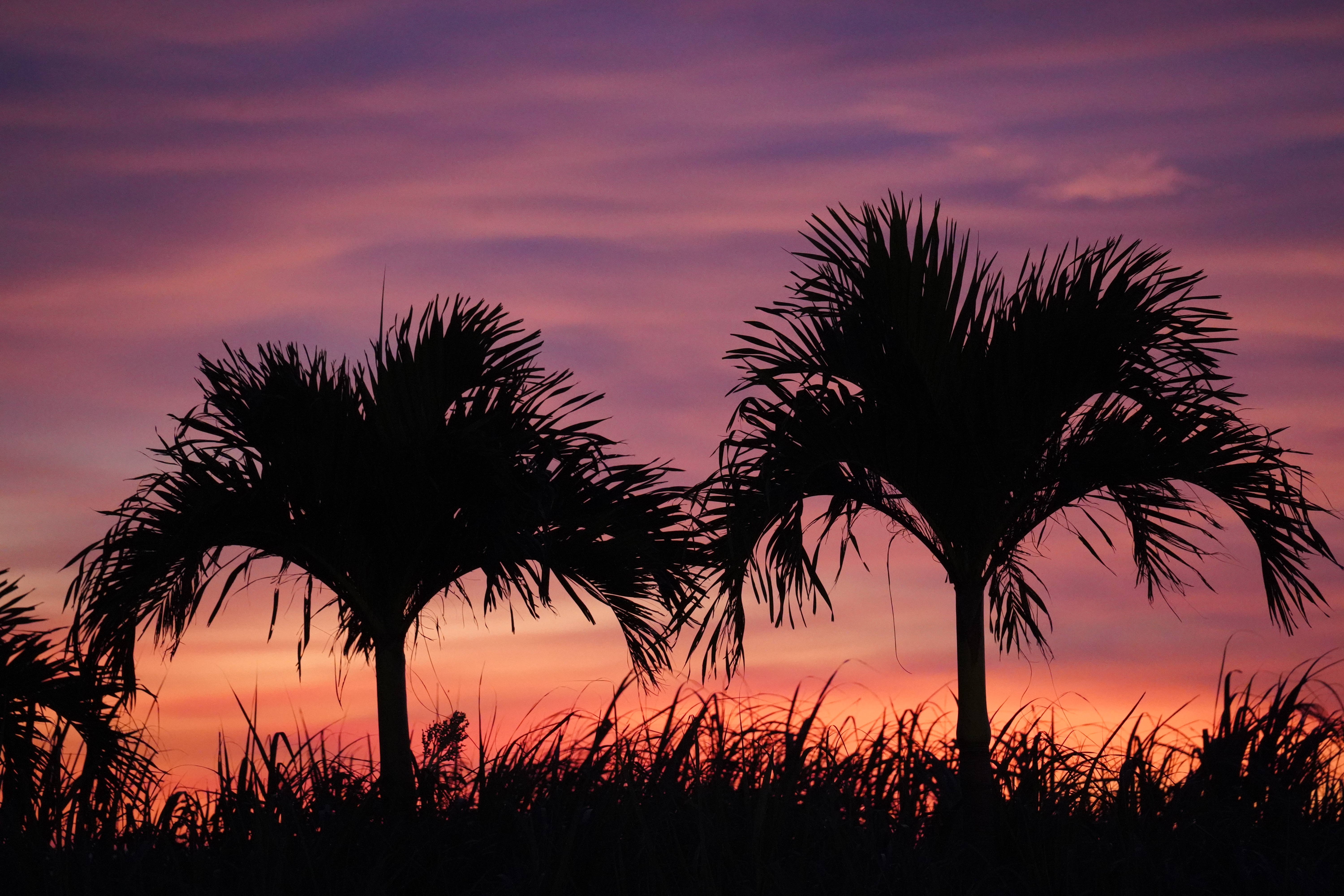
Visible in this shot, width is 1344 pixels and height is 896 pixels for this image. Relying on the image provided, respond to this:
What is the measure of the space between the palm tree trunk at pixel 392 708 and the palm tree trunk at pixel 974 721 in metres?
3.59

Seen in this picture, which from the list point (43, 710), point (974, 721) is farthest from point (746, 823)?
point (43, 710)

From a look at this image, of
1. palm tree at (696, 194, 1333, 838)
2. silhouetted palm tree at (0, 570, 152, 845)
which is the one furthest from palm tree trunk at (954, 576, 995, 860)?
silhouetted palm tree at (0, 570, 152, 845)

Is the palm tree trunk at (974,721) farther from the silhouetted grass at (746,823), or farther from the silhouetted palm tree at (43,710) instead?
the silhouetted palm tree at (43,710)

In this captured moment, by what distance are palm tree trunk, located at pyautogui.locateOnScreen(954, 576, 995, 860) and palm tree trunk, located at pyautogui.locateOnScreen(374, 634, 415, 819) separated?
3.59 m

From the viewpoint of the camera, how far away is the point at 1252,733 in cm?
908

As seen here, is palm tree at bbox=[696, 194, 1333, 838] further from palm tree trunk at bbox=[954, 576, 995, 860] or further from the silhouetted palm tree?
the silhouetted palm tree

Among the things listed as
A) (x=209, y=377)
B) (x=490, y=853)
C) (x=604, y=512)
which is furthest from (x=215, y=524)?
(x=490, y=853)

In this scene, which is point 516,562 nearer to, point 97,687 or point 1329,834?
point 97,687

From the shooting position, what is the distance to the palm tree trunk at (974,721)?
827cm

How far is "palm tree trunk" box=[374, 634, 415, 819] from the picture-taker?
9.05 metres

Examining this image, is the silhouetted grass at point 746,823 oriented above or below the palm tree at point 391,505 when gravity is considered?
below

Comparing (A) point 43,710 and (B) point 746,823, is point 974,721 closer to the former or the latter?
(B) point 746,823

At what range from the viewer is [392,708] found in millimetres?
9859

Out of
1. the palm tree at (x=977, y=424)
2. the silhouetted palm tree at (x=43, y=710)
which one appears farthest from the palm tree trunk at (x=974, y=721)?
the silhouetted palm tree at (x=43, y=710)
